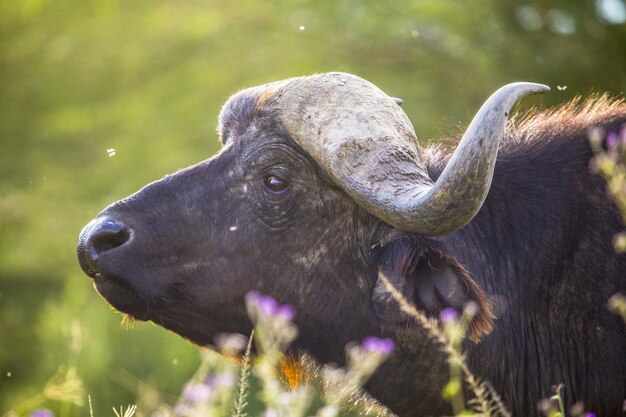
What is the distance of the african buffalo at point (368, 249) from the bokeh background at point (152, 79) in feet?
26.6

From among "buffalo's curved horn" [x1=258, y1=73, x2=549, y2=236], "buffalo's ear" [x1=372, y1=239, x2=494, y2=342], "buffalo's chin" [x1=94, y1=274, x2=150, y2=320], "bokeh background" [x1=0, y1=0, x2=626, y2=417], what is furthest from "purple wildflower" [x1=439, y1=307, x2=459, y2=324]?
"bokeh background" [x1=0, y1=0, x2=626, y2=417]

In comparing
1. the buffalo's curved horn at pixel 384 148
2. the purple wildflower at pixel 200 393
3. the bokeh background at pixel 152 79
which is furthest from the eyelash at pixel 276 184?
the bokeh background at pixel 152 79

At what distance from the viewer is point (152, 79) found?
1702 centimetres

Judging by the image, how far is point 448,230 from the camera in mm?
5773

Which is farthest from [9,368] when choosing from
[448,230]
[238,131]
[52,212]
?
[448,230]

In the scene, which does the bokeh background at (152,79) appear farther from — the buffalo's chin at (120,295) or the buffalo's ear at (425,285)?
the buffalo's ear at (425,285)

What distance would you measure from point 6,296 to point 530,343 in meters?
11.3

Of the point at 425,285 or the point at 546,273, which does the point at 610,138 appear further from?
the point at 425,285

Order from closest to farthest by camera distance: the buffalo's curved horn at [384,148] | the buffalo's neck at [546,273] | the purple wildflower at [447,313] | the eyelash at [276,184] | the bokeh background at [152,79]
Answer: the buffalo's curved horn at [384,148], the purple wildflower at [447,313], the buffalo's neck at [546,273], the eyelash at [276,184], the bokeh background at [152,79]

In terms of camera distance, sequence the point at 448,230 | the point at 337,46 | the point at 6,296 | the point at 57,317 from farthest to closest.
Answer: the point at 337,46, the point at 6,296, the point at 57,317, the point at 448,230

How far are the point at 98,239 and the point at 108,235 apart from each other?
0.20 feet

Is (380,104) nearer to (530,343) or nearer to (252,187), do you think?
(252,187)

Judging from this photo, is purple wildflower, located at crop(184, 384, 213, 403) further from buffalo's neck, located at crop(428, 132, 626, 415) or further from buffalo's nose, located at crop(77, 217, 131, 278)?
buffalo's neck, located at crop(428, 132, 626, 415)

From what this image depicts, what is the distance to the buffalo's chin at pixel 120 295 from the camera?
20.1 feet
